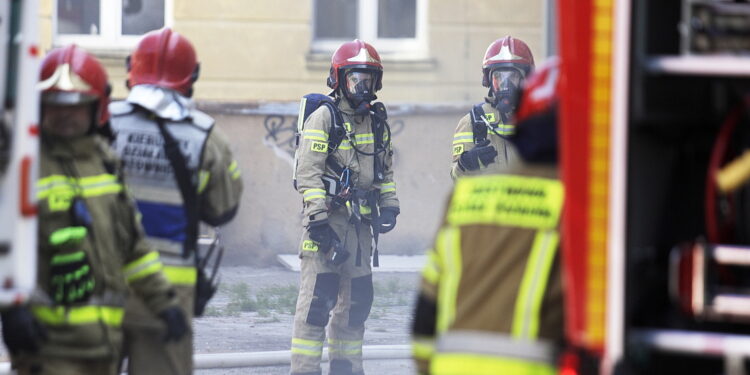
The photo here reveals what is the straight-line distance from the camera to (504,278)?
11.1 feet

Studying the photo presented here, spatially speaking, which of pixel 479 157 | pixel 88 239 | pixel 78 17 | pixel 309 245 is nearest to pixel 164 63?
pixel 88 239

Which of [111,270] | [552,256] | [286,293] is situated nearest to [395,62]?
[286,293]

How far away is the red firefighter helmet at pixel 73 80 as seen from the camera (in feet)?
15.7

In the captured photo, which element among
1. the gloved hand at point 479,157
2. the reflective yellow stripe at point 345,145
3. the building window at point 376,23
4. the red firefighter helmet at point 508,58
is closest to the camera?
the reflective yellow stripe at point 345,145

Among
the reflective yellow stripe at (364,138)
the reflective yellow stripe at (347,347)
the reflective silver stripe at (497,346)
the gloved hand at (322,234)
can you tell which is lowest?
the reflective yellow stripe at (347,347)

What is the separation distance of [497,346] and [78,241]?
1.82 meters

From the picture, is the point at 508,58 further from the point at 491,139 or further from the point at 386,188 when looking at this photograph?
the point at 386,188

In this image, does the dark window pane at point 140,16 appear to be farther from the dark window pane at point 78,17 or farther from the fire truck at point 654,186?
the fire truck at point 654,186

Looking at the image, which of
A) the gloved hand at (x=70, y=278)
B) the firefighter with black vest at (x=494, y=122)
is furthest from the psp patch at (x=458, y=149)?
the gloved hand at (x=70, y=278)

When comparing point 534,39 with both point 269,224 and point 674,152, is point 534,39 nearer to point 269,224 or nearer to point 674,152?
point 269,224

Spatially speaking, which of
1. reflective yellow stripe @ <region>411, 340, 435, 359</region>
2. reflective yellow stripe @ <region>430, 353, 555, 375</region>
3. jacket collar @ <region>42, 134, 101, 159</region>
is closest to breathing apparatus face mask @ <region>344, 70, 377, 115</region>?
jacket collar @ <region>42, 134, 101, 159</region>

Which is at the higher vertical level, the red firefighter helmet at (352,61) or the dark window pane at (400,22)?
the dark window pane at (400,22)

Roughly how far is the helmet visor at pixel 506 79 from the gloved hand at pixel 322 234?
5.11ft

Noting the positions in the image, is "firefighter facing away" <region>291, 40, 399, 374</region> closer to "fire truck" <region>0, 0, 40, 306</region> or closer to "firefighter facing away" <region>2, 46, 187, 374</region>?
"firefighter facing away" <region>2, 46, 187, 374</region>
